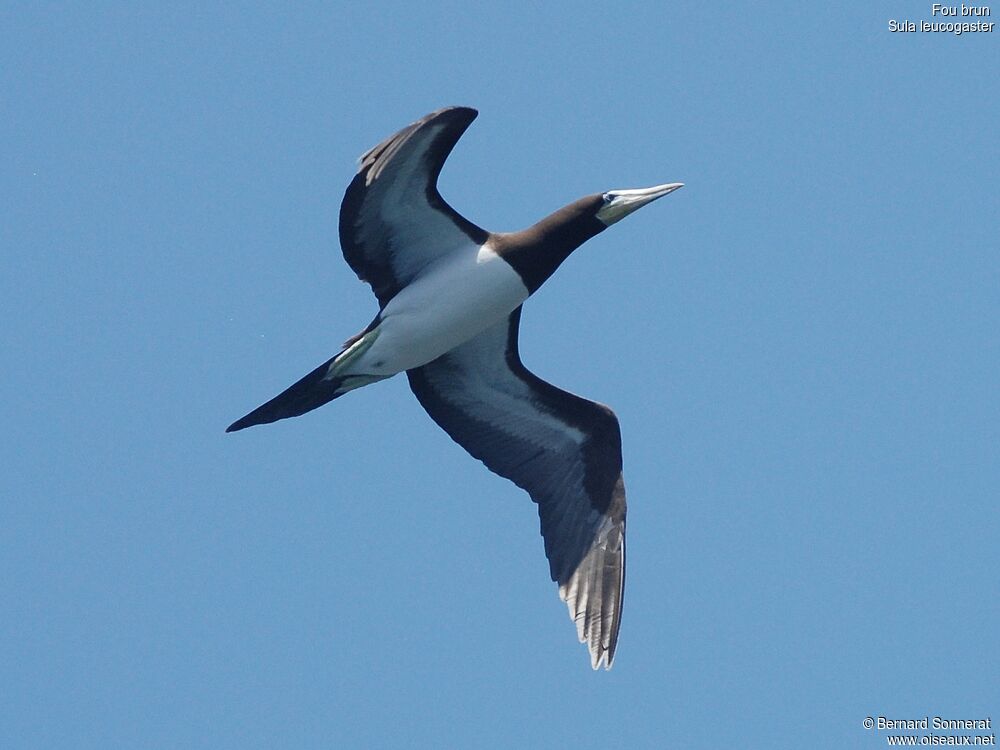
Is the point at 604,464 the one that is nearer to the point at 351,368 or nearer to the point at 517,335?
the point at 517,335

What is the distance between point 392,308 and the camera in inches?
595

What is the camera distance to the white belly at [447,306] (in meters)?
15.0

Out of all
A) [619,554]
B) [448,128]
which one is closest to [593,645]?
[619,554]

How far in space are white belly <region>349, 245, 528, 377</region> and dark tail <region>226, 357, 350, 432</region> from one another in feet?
0.90

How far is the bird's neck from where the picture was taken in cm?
1500

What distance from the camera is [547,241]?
49.5 feet

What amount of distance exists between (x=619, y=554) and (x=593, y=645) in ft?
3.26

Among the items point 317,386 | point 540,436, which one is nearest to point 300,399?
point 317,386

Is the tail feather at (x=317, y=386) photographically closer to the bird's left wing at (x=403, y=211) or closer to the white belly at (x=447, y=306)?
the white belly at (x=447, y=306)

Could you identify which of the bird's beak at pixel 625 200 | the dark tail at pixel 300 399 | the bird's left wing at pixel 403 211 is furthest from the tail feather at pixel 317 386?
the bird's beak at pixel 625 200

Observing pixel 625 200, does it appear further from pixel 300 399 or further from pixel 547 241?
pixel 300 399

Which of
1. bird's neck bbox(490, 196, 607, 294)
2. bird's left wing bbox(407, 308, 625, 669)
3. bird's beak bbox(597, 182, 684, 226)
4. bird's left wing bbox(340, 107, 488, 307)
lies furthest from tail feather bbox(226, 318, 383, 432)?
bird's beak bbox(597, 182, 684, 226)

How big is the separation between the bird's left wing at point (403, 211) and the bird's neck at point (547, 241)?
374 millimetres

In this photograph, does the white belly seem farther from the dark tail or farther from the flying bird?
the dark tail
